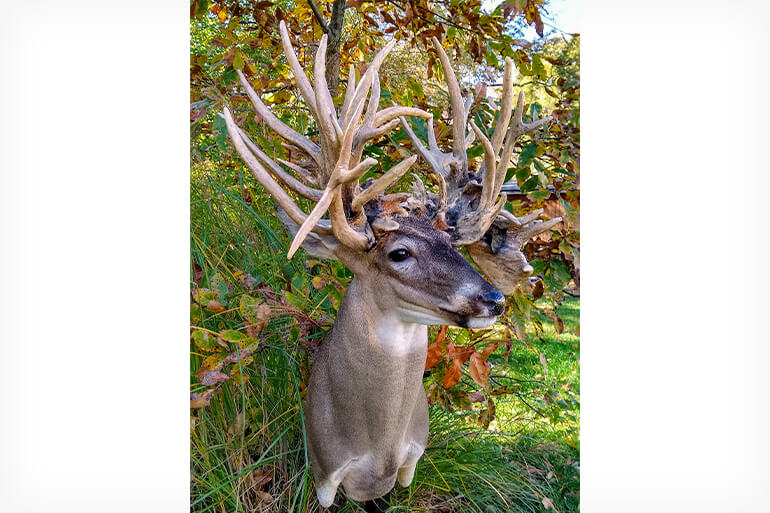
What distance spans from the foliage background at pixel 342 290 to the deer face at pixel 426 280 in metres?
0.43

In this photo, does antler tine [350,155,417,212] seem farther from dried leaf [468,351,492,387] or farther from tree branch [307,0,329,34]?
tree branch [307,0,329,34]

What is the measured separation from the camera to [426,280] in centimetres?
152

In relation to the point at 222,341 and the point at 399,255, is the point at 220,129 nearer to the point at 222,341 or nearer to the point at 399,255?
the point at 222,341

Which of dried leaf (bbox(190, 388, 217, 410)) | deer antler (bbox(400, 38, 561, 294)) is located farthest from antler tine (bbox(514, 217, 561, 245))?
dried leaf (bbox(190, 388, 217, 410))

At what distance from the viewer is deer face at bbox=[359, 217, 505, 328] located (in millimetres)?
1468

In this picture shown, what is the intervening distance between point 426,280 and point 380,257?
130 millimetres

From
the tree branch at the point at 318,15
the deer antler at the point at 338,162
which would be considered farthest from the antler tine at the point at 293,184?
the tree branch at the point at 318,15

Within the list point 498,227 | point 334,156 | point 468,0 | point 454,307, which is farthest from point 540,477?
point 468,0

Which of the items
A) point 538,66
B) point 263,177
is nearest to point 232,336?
point 263,177

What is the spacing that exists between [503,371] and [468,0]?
130 cm


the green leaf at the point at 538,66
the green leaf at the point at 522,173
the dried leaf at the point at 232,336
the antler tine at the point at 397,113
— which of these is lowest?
the dried leaf at the point at 232,336

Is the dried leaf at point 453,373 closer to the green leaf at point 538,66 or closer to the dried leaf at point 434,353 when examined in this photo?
the dried leaf at point 434,353

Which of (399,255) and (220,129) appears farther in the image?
(220,129)

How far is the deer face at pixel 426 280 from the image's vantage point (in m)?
1.47
